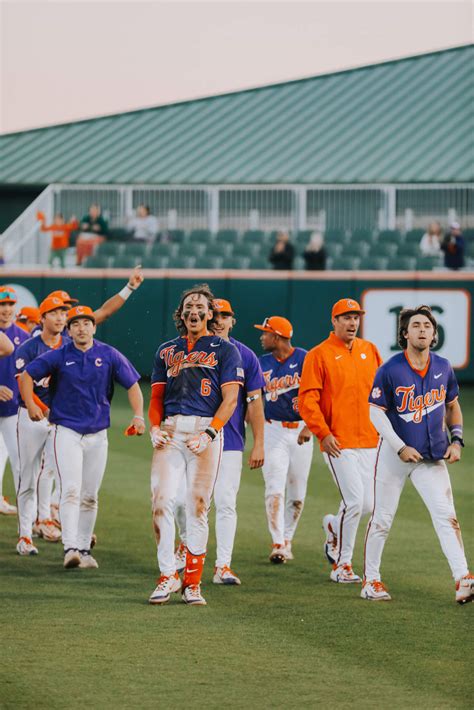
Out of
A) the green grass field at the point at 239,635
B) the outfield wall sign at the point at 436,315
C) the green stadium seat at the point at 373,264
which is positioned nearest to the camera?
the green grass field at the point at 239,635

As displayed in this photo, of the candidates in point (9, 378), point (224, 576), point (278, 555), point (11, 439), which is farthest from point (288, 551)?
point (9, 378)

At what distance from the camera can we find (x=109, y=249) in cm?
2692

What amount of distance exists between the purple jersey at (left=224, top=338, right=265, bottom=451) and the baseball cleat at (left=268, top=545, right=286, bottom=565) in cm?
108

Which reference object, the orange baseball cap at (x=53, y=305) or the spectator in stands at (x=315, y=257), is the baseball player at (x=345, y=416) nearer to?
the orange baseball cap at (x=53, y=305)

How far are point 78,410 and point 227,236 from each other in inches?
722

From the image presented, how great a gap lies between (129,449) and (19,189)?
61.9 ft

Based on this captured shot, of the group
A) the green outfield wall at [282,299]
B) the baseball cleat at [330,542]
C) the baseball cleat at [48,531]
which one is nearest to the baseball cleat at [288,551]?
the baseball cleat at [330,542]

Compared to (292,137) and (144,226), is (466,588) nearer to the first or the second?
(144,226)

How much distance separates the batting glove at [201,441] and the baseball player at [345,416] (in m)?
1.13

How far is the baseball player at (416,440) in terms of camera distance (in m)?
8.43

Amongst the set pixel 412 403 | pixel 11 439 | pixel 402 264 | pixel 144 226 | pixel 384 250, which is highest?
pixel 144 226

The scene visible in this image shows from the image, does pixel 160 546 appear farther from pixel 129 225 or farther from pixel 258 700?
pixel 129 225

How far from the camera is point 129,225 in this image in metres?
28.7

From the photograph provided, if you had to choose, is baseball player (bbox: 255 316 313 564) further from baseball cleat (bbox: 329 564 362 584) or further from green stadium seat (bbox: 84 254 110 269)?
green stadium seat (bbox: 84 254 110 269)
